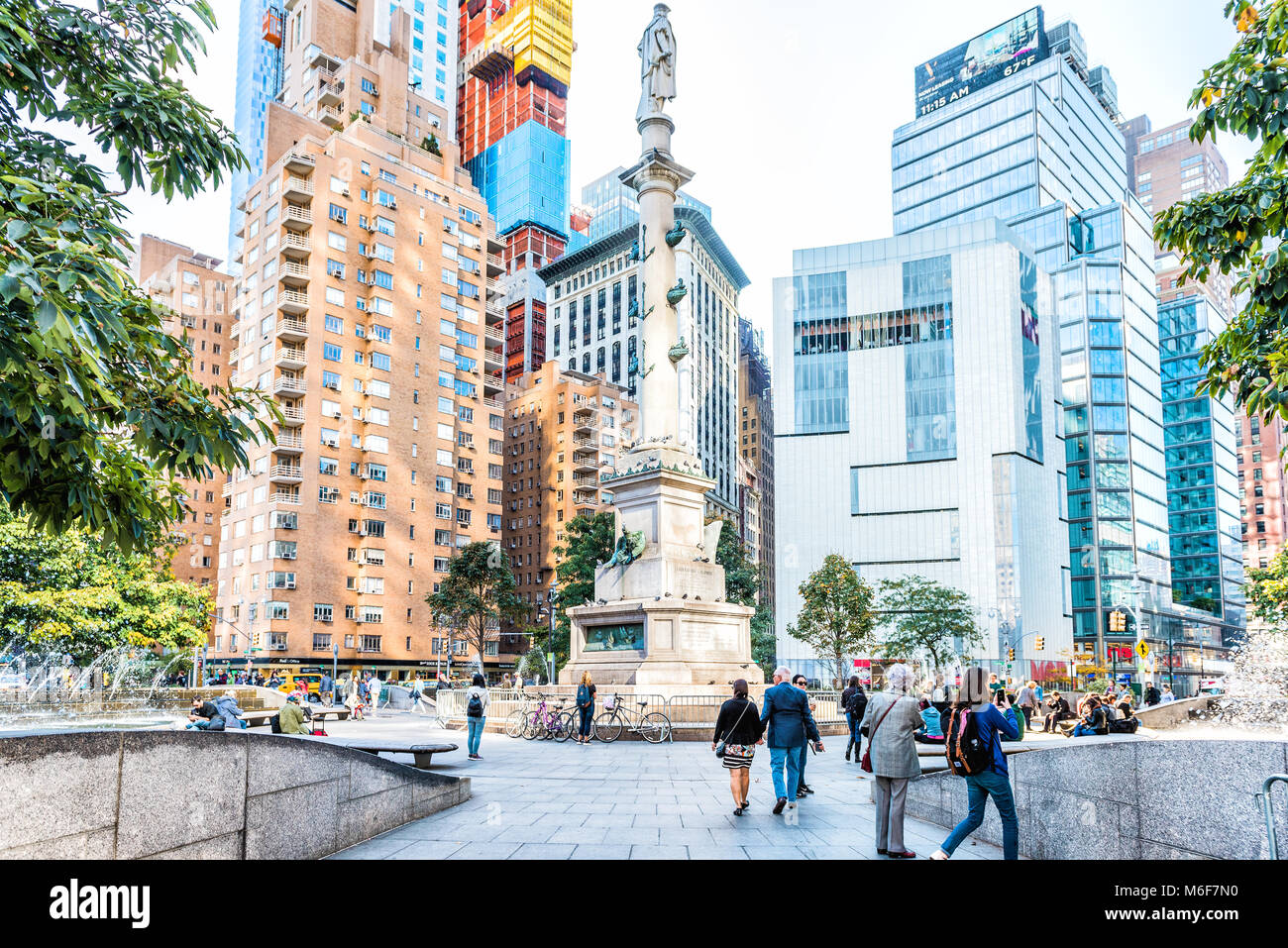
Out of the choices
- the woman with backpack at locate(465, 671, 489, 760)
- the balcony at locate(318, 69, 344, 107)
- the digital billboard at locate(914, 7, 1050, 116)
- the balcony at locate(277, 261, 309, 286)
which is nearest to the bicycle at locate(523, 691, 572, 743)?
the woman with backpack at locate(465, 671, 489, 760)

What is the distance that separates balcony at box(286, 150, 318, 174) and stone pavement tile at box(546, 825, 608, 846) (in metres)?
82.3

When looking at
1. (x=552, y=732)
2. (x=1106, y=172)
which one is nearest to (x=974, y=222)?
(x=1106, y=172)

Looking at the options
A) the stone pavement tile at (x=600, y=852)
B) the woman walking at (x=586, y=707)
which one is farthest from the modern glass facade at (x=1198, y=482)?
the stone pavement tile at (x=600, y=852)

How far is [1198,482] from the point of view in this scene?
143 metres

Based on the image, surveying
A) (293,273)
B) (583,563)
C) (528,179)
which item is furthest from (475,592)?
(528,179)

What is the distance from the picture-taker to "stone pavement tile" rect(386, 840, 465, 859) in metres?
9.28

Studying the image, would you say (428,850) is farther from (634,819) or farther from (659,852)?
(634,819)

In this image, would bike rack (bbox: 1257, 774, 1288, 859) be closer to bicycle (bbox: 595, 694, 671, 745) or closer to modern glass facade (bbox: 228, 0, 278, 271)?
bicycle (bbox: 595, 694, 671, 745)

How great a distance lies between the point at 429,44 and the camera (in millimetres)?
151000

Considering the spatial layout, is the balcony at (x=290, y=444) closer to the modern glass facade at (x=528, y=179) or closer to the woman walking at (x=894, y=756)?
the woman walking at (x=894, y=756)

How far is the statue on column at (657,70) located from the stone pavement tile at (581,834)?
27.3 meters

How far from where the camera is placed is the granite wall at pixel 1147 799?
6.79m

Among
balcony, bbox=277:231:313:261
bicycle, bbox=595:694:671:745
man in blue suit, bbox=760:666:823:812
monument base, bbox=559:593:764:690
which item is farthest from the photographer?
balcony, bbox=277:231:313:261

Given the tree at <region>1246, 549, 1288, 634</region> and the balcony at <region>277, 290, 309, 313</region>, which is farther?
the balcony at <region>277, 290, 309, 313</region>
